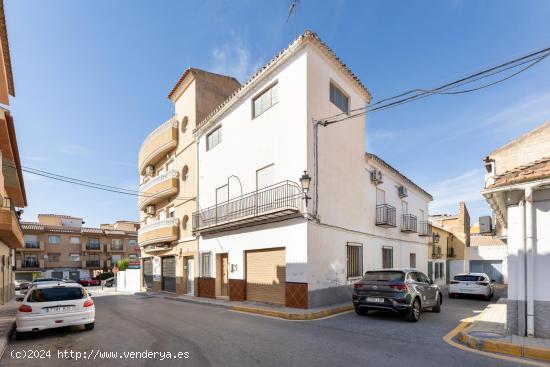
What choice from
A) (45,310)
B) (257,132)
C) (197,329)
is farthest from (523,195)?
(45,310)

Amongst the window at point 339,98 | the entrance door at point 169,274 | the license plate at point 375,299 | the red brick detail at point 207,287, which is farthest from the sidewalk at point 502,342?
the entrance door at point 169,274

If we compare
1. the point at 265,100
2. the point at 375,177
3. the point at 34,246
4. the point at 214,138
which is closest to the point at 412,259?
the point at 375,177

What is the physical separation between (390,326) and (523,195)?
475 centimetres

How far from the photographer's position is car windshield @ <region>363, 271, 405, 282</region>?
33.4ft

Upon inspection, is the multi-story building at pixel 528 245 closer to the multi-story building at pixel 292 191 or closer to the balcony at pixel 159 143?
the multi-story building at pixel 292 191

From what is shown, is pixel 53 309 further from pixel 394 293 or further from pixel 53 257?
pixel 53 257

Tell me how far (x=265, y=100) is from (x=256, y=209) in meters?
5.07

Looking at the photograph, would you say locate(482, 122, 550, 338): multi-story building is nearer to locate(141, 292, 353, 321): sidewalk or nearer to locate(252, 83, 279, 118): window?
locate(141, 292, 353, 321): sidewalk

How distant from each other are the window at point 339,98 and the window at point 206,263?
10.1 m

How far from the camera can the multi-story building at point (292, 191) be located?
42.0 feet

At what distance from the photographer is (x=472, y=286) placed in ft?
55.1

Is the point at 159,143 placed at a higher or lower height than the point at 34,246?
higher

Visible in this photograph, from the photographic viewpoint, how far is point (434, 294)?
38.5 feet

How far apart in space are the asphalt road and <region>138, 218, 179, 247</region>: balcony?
1055 centimetres
